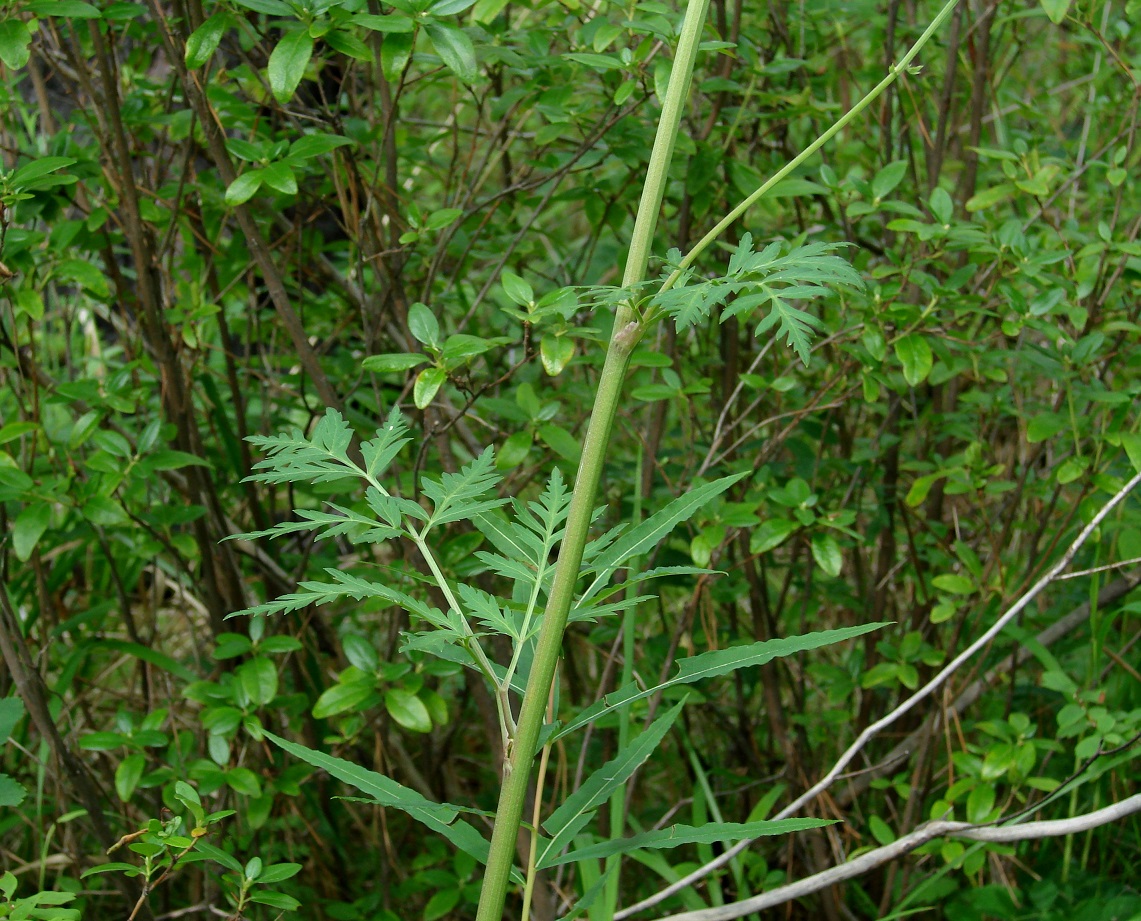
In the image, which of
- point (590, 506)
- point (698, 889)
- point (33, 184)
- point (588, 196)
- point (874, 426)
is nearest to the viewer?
point (590, 506)

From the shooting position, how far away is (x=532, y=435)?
1.74m

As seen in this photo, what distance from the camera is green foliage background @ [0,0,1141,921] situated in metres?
1.71

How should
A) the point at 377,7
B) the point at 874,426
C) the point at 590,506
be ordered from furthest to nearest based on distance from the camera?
the point at 874,426
the point at 377,7
the point at 590,506

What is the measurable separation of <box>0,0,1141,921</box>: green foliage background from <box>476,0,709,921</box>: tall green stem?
580 millimetres

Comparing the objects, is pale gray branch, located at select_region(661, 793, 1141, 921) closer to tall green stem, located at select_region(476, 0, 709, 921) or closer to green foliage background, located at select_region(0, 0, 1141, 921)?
green foliage background, located at select_region(0, 0, 1141, 921)

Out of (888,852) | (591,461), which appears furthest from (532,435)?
(591,461)

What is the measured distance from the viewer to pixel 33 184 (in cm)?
148

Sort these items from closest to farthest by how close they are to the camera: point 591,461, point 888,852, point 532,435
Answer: point 591,461 → point 888,852 → point 532,435

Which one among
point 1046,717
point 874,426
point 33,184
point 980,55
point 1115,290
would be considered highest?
point 980,55

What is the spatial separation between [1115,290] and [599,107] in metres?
1.12

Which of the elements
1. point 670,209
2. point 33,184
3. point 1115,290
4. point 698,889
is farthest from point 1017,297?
point 33,184

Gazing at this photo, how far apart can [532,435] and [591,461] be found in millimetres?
920

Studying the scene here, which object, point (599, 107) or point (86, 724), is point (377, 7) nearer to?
point (599, 107)

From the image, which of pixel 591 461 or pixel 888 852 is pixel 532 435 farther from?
pixel 591 461
